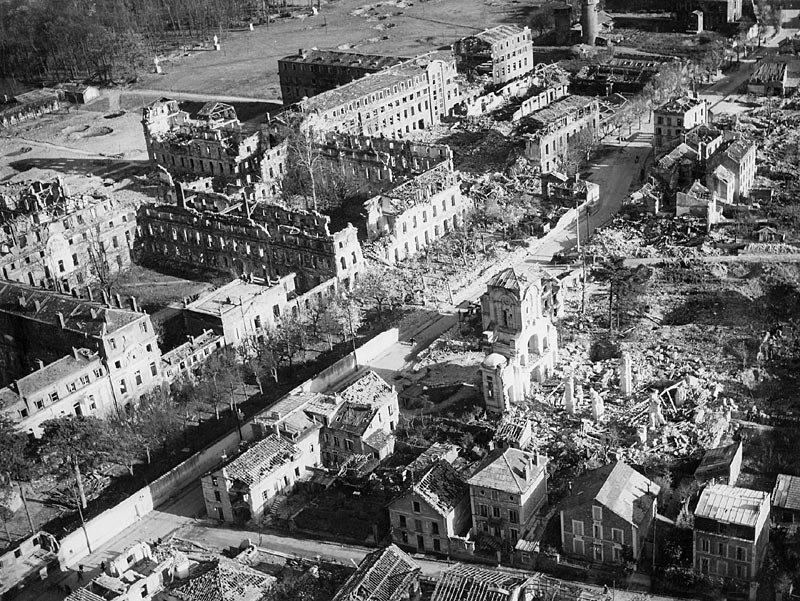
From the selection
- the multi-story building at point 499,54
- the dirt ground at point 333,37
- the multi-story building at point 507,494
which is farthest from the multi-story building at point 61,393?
the dirt ground at point 333,37

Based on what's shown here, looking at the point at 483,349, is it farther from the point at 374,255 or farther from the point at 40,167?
the point at 40,167

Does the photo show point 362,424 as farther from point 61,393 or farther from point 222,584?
point 61,393

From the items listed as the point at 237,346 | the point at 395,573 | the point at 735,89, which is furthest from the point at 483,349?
the point at 735,89

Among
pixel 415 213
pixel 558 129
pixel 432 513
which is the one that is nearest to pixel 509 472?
pixel 432 513

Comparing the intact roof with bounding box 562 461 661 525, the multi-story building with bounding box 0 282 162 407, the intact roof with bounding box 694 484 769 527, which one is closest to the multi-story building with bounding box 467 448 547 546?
the intact roof with bounding box 562 461 661 525

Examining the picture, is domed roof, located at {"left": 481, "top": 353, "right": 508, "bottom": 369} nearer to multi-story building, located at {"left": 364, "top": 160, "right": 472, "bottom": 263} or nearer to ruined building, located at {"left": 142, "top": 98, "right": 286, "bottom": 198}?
multi-story building, located at {"left": 364, "top": 160, "right": 472, "bottom": 263}

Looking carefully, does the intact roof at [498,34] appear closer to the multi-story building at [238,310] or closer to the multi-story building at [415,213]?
the multi-story building at [415,213]
